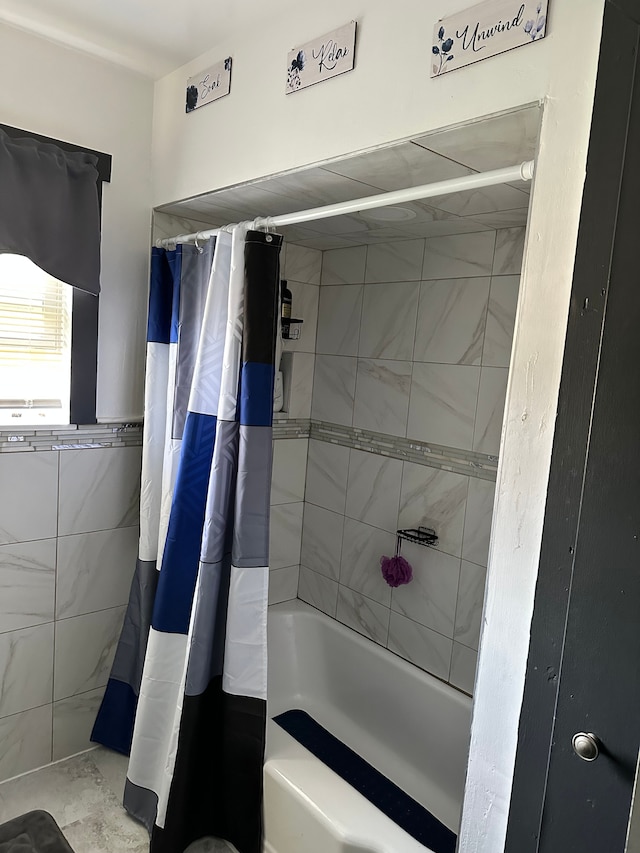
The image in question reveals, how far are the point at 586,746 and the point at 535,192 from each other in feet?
2.86

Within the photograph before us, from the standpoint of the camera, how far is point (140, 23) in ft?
5.62

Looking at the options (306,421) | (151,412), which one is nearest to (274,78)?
(151,412)

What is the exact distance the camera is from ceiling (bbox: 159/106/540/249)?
50.5 inches

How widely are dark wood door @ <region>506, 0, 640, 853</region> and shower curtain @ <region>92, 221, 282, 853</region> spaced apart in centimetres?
95

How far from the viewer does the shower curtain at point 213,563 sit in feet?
5.60

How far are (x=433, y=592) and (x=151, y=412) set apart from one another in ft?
4.02

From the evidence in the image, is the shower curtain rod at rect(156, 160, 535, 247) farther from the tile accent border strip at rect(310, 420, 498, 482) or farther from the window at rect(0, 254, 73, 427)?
the tile accent border strip at rect(310, 420, 498, 482)

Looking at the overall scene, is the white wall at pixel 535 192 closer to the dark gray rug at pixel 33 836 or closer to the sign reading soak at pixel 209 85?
the sign reading soak at pixel 209 85

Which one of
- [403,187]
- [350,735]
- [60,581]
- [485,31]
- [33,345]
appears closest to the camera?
[485,31]

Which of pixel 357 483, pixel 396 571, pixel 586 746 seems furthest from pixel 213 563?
pixel 586 746

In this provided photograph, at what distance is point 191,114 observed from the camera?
6.24ft

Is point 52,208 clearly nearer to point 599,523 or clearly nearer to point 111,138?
point 111,138

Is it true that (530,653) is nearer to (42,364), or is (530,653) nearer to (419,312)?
(419,312)

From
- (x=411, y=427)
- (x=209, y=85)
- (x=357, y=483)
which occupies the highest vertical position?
(x=209, y=85)
